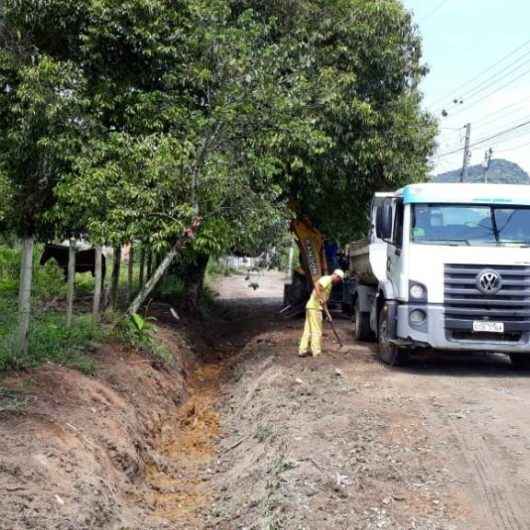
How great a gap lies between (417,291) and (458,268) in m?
0.68

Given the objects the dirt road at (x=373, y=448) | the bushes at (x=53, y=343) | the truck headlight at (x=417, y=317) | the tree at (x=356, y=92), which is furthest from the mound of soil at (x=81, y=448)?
the tree at (x=356, y=92)

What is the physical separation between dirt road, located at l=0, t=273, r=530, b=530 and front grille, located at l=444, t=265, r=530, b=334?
0.91 metres

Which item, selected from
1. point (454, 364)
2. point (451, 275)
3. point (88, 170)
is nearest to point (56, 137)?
point (88, 170)

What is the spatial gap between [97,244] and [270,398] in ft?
12.1

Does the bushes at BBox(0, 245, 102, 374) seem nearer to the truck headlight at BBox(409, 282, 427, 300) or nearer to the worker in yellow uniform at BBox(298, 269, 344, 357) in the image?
the worker in yellow uniform at BBox(298, 269, 344, 357)

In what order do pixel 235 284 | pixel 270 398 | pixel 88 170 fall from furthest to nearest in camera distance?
pixel 235 284 < pixel 88 170 < pixel 270 398

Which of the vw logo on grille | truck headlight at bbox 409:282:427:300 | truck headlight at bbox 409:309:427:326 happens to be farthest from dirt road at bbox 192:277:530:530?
the vw logo on grille

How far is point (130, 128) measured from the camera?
1420 centimetres

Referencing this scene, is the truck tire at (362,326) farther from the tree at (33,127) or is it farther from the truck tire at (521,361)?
the tree at (33,127)

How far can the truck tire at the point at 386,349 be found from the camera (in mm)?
12836

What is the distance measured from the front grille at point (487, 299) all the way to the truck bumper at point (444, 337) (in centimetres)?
14

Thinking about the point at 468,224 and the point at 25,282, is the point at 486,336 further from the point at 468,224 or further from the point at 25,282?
the point at 25,282

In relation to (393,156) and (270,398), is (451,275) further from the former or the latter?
(393,156)

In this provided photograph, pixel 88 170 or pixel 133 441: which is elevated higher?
pixel 88 170
